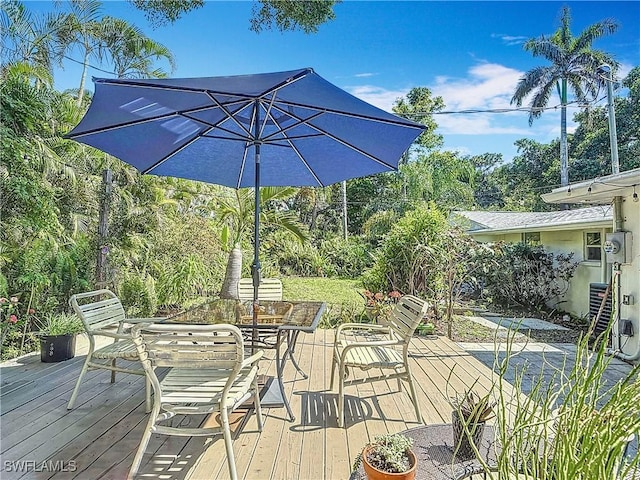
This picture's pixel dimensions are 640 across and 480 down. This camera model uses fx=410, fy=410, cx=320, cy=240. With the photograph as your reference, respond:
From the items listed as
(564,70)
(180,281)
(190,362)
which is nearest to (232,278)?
(180,281)

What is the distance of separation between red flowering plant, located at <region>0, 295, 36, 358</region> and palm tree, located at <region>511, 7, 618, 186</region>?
847 inches

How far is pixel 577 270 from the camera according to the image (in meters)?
8.55

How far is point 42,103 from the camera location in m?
4.60

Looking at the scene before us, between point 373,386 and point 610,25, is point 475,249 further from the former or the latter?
point 610,25

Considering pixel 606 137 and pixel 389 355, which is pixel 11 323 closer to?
pixel 389 355

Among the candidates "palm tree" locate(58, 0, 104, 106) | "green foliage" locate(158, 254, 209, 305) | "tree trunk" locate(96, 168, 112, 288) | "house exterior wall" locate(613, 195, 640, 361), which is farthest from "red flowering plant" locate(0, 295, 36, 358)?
"house exterior wall" locate(613, 195, 640, 361)

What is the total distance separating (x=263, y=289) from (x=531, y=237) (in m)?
8.52

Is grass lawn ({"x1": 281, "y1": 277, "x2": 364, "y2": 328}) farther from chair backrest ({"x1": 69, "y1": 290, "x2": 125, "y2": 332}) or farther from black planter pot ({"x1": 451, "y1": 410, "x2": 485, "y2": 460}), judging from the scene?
black planter pot ({"x1": 451, "y1": 410, "x2": 485, "y2": 460})

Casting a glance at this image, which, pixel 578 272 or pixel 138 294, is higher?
pixel 578 272

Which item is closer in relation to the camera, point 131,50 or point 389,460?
point 389,460

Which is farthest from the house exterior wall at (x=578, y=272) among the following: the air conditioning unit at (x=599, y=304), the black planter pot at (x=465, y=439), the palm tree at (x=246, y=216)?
the black planter pot at (x=465, y=439)

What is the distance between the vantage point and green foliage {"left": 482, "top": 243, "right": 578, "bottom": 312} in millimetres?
9039

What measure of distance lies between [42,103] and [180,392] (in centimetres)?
397

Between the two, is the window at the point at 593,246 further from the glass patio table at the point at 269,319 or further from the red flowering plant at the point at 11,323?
the red flowering plant at the point at 11,323
